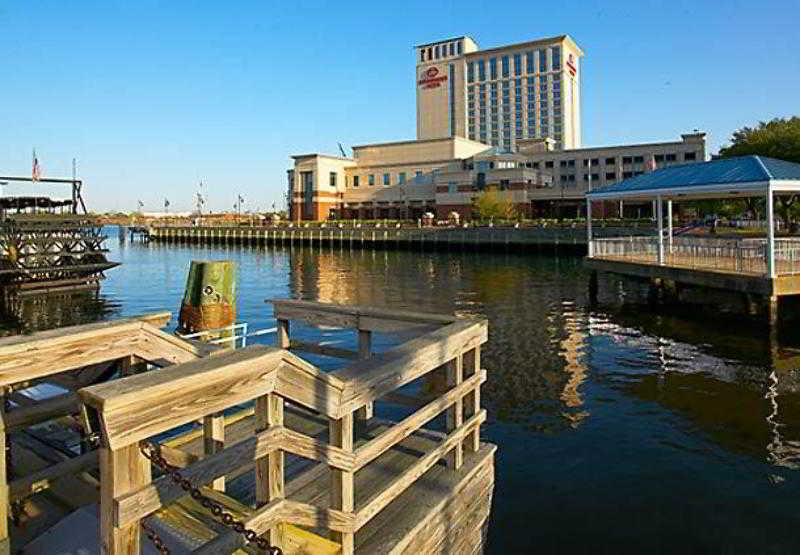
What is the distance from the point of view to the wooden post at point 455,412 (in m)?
5.73

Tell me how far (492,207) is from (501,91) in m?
97.7

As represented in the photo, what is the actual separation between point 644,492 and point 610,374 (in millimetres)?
7089

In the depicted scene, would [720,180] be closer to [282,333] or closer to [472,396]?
[472,396]

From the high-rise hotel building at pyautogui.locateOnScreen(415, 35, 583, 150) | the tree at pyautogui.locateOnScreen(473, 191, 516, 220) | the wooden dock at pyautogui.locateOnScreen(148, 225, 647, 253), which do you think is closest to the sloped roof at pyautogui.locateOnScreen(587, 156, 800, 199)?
the wooden dock at pyautogui.locateOnScreen(148, 225, 647, 253)

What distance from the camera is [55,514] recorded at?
460 cm

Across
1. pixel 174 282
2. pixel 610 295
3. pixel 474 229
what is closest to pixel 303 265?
pixel 174 282

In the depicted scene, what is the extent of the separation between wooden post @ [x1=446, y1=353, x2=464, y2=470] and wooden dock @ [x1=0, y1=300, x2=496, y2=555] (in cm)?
1

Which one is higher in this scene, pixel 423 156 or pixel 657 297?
pixel 423 156

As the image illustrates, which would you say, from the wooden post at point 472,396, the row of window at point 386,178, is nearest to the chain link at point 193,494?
the wooden post at point 472,396

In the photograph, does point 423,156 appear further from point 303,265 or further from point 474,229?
point 303,265

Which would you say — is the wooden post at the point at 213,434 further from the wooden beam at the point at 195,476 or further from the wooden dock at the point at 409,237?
the wooden dock at the point at 409,237

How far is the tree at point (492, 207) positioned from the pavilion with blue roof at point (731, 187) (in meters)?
58.1

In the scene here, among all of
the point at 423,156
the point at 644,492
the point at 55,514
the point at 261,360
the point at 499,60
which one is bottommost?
the point at 644,492

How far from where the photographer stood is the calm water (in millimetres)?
7992
